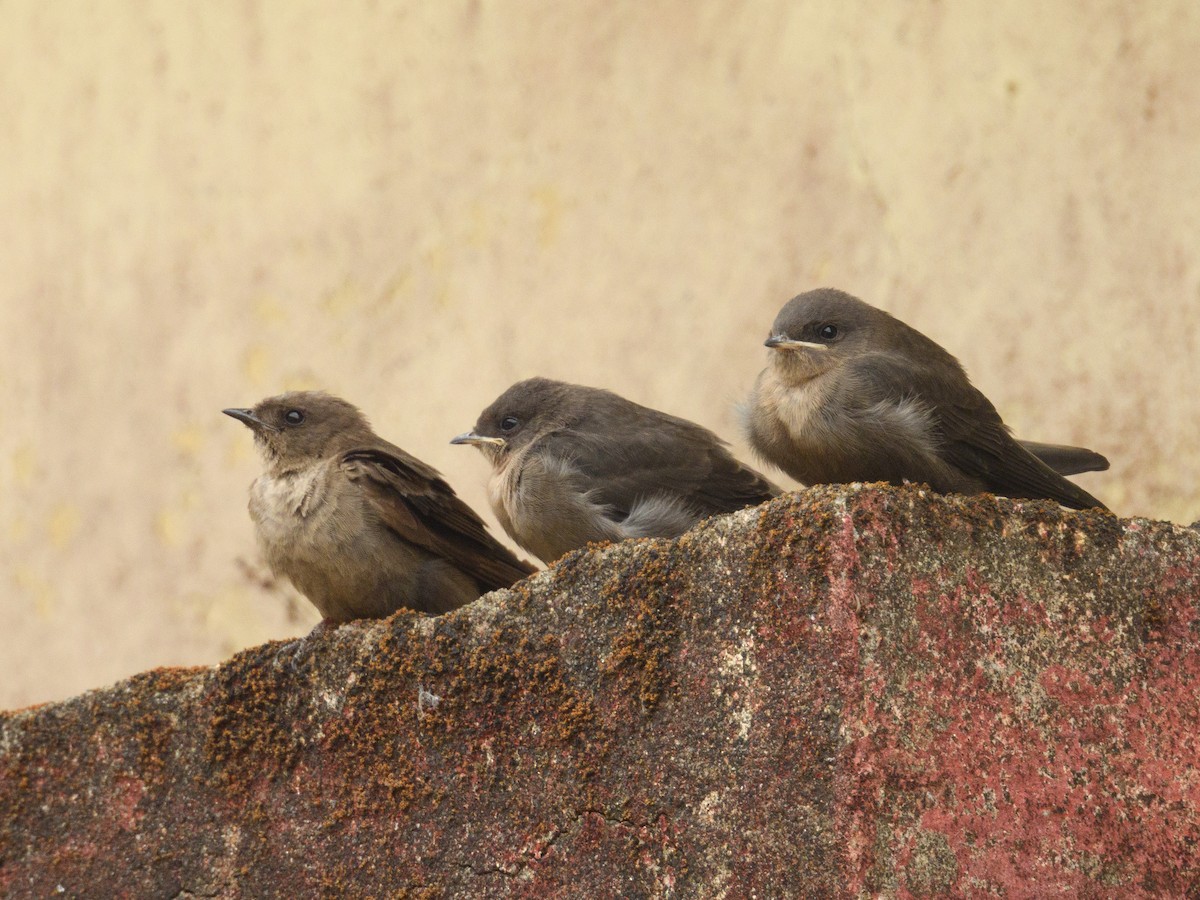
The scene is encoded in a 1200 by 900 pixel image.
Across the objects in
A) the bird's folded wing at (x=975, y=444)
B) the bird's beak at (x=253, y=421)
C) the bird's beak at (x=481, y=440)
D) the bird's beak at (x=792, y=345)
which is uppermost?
the bird's beak at (x=253, y=421)

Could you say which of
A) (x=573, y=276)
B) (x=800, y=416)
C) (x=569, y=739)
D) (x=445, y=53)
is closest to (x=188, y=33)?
(x=445, y=53)

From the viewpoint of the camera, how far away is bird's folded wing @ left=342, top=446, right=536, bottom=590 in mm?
4180

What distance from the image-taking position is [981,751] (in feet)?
8.41

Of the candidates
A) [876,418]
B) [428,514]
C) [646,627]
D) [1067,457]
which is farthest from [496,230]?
[646,627]

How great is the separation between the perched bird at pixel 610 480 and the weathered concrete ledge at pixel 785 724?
3.02ft

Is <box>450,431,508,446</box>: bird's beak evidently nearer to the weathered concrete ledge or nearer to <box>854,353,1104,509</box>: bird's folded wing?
<box>854,353,1104,509</box>: bird's folded wing

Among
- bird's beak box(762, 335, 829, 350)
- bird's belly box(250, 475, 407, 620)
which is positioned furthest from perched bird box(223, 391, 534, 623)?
bird's beak box(762, 335, 829, 350)

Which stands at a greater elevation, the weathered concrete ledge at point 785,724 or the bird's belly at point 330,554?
the bird's belly at point 330,554

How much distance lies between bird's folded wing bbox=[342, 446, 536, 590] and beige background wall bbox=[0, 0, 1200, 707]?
128 cm

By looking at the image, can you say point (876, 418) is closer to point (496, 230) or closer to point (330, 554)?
point (330, 554)

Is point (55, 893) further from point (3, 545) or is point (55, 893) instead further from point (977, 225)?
point (3, 545)

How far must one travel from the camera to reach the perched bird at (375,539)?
4.12 metres

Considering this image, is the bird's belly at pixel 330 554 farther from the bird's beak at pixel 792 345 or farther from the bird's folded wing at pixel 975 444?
the bird's folded wing at pixel 975 444

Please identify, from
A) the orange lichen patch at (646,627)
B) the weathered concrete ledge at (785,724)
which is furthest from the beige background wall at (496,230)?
the orange lichen patch at (646,627)
